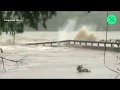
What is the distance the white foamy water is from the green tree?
0.31 ft

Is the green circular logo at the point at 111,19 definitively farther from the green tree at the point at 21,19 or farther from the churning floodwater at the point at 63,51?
the green tree at the point at 21,19

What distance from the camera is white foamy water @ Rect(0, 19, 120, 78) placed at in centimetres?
620

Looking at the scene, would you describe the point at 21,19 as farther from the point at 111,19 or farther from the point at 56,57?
the point at 111,19

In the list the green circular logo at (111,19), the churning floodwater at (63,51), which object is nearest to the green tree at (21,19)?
the churning floodwater at (63,51)

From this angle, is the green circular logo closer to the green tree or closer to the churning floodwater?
the churning floodwater

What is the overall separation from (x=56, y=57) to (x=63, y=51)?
0.44ft

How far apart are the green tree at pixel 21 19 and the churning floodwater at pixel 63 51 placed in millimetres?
74

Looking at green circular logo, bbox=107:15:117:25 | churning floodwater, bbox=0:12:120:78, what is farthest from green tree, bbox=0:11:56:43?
green circular logo, bbox=107:15:117:25

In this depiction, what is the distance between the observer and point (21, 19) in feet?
20.7

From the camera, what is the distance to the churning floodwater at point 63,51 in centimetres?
621

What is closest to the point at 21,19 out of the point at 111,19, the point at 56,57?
→ the point at 56,57

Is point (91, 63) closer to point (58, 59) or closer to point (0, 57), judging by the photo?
point (58, 59)
